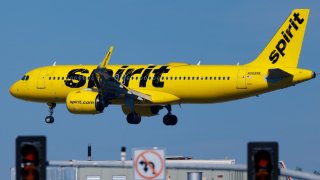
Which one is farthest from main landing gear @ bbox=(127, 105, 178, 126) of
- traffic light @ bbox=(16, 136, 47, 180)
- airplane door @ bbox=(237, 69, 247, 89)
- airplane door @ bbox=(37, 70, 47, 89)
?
traffic light @ bbox=(16, 136, 47, 180)

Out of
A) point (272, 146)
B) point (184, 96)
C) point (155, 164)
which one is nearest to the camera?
point (272, 146)

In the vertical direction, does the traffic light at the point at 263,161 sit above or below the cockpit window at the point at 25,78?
below

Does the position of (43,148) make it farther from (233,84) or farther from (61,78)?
(61,78)

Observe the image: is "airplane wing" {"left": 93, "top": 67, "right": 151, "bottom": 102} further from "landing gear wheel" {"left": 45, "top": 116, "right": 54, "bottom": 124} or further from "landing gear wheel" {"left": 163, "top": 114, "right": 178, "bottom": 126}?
"landing gear wheel" {"left": 45, "top": 116, "right": 54, "bottom": 124}

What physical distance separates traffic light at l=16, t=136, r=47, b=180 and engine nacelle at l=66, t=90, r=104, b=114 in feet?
213

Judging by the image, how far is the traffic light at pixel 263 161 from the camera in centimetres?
2077

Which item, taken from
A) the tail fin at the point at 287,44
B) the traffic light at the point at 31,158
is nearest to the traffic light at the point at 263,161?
the traffic light at the point at 31,158

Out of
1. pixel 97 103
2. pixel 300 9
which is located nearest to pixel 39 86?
pixel 97 103

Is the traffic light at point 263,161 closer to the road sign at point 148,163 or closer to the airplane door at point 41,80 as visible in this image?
the road sign at point 148,163

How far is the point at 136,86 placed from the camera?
91.1m

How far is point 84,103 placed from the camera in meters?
86.5

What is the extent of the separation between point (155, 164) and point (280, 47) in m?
65.7

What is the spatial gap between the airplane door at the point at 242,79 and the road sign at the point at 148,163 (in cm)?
6089

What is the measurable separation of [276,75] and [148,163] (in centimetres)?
5943
